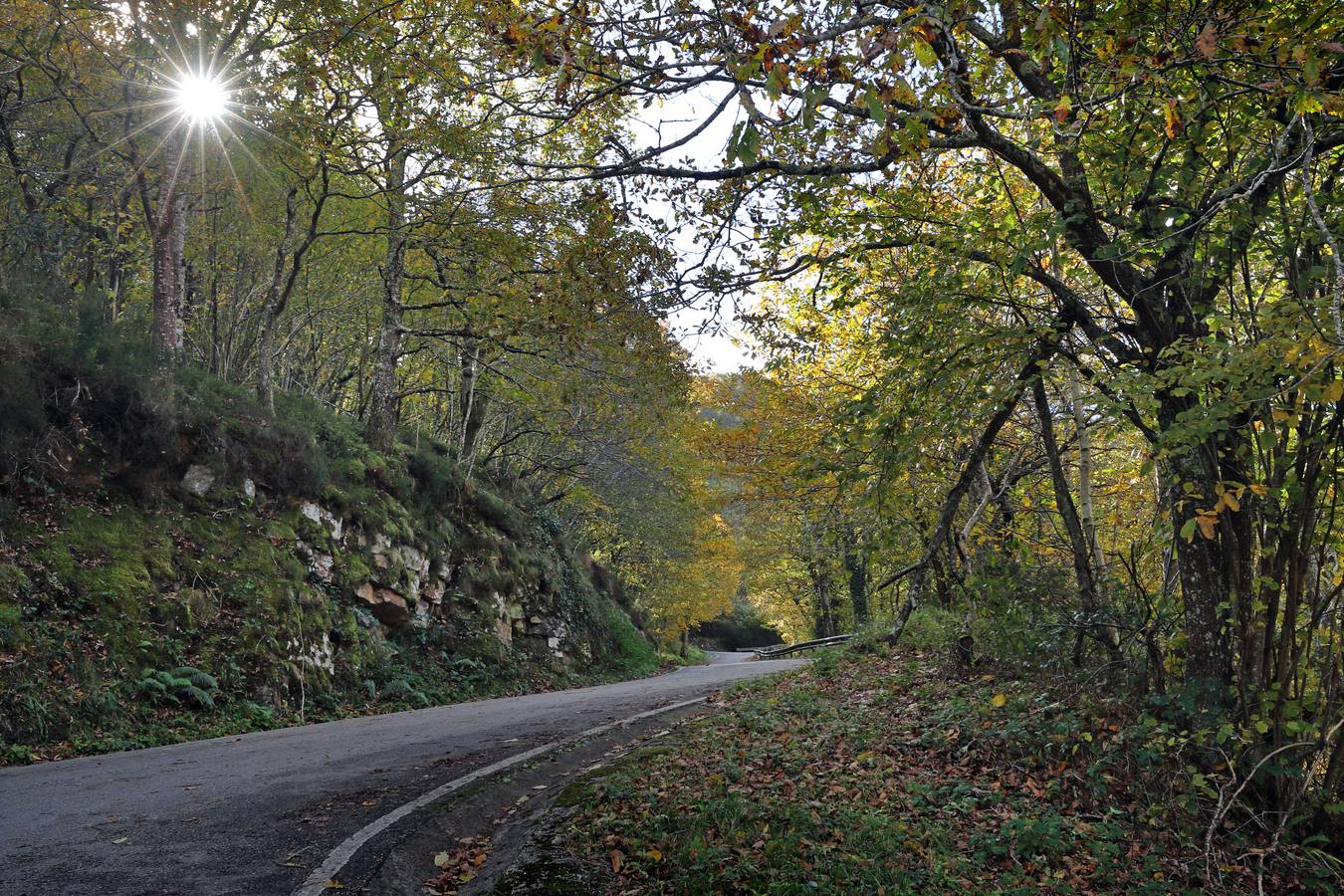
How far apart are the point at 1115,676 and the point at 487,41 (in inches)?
313

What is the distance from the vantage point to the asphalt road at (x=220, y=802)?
170 inches

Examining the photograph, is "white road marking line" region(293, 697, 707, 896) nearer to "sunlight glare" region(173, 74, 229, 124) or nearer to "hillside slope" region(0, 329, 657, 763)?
"hillside slope" region(0, 329, 657, 763)

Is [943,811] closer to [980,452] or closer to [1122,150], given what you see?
[980,452]

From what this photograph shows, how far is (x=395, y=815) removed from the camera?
5.64 m

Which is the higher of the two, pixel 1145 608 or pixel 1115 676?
pixel 1145 608

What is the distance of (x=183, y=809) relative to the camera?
548 cm

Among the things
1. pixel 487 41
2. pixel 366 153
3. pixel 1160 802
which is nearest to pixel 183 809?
pixel 487 41

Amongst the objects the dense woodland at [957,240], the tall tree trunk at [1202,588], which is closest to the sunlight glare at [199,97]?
the dense woodland at [957,240]

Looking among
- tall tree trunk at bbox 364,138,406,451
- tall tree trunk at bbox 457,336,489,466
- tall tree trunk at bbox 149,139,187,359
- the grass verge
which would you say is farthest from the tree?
tall tree trunk at bbox 457,336,489,466

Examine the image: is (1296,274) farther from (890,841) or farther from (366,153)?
(366,153)

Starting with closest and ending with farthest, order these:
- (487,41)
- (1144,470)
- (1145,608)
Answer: (1144,470)
(487,41)
(1145,608)

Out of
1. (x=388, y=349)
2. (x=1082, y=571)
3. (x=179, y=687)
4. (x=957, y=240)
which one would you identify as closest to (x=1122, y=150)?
(x=957, y=240)

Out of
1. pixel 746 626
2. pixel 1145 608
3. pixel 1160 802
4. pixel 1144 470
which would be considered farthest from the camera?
pixel 746 626

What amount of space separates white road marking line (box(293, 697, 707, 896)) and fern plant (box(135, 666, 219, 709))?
4285mm
